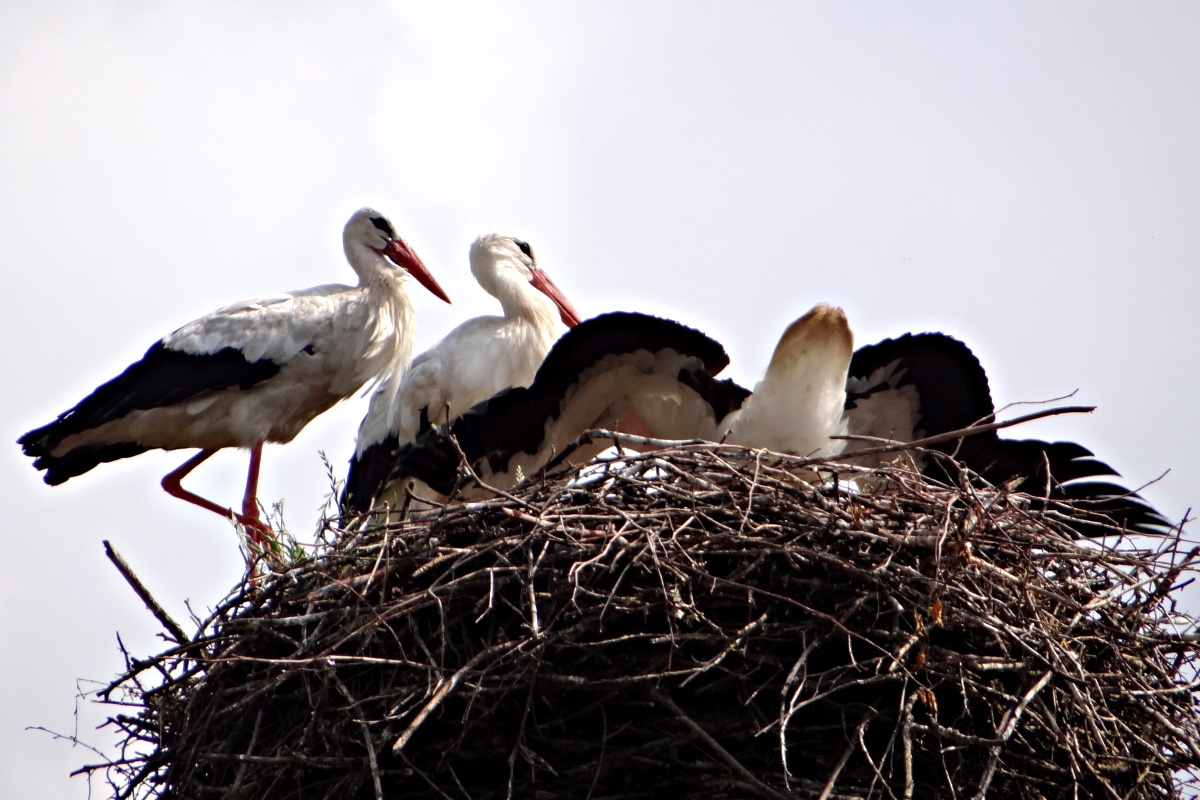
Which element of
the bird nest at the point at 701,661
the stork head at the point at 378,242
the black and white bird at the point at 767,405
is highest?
the stork head at the point at 378,242

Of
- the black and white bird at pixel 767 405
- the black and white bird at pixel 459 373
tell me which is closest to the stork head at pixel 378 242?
the black and white bird at pixel 459 373

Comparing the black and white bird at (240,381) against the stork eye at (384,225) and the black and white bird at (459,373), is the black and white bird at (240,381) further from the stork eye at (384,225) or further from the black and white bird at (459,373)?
the stork eye at (384,225)

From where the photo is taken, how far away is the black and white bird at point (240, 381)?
632 centimetres

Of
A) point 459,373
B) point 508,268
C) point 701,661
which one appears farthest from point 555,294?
point 701,661

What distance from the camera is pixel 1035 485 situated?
4859 millimetres

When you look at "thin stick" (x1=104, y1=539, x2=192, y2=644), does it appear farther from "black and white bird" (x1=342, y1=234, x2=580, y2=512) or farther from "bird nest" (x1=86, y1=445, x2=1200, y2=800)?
"black and white bird" (x1=342, y1=234, x2=580, y2=512)

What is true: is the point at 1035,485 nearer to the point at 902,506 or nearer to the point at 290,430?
the point at 902,506

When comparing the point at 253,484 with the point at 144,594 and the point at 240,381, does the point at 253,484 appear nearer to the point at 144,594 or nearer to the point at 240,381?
the point at 240,381

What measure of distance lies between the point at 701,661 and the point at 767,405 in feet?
4.10

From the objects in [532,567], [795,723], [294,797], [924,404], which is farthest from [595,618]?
[924,404]

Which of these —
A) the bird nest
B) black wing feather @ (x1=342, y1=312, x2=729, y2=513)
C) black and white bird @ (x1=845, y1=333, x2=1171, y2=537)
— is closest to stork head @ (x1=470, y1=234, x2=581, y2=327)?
black wing feather @ (x1=342, y1=312, x2=729, y2=513)

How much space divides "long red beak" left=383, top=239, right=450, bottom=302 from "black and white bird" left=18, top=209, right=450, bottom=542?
40cm

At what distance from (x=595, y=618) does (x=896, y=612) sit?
663mm

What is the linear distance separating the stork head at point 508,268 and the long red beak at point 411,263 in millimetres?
377
